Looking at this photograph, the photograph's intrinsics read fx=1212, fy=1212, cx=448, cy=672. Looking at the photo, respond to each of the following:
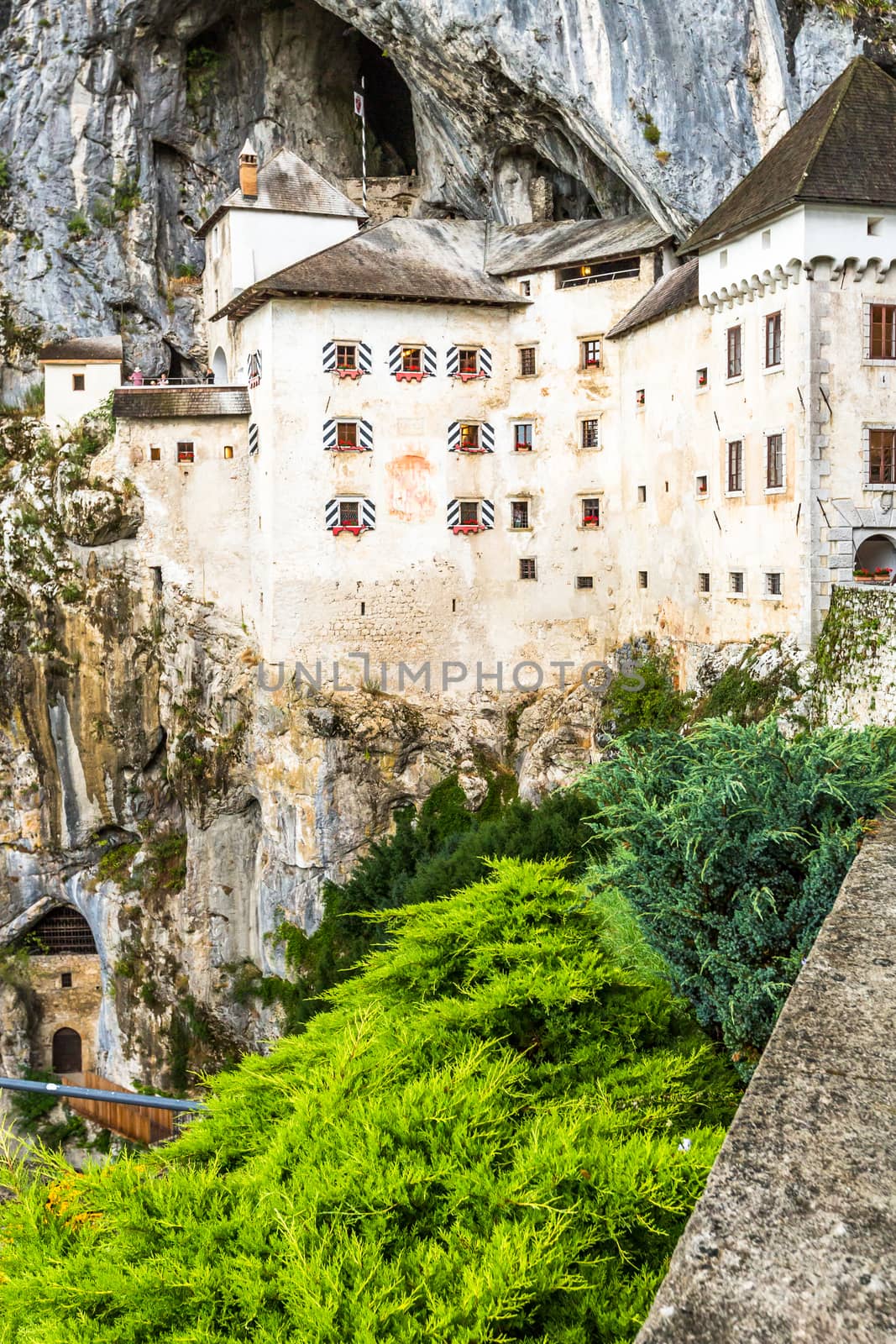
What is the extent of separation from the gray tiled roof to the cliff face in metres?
7.86

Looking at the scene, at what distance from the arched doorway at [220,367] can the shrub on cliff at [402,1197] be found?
3253 cm

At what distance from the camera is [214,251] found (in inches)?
1457

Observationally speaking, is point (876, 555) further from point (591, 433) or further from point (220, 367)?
Answer: point (220, 367)

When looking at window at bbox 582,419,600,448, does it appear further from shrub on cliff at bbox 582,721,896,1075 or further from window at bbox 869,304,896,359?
shrub on cliff at bbox 582,721,896,1075

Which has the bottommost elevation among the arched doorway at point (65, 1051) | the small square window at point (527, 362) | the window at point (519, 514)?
the arched doorway at point (65, 1051)

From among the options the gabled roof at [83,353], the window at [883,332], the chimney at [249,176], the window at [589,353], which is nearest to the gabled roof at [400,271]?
the window at [589,353]

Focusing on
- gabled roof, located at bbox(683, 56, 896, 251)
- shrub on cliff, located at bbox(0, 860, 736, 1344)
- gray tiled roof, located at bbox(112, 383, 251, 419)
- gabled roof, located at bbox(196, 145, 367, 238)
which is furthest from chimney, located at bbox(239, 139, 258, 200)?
shrub on cliff, located at bbox(0, 860, 736, 1344)

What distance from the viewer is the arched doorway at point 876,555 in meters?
23.4

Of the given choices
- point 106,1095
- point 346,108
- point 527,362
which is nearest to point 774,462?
point 527,362

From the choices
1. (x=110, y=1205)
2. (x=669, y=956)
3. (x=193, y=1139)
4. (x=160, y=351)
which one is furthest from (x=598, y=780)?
(x=160, y=351)

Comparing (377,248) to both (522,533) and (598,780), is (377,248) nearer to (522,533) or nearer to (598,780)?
(522,533)

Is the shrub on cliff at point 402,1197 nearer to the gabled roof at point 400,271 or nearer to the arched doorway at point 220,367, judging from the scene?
the gabled roof at point 400,271

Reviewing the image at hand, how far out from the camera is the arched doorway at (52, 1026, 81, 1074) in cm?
3844

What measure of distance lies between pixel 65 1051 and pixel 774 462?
28.6 meters
